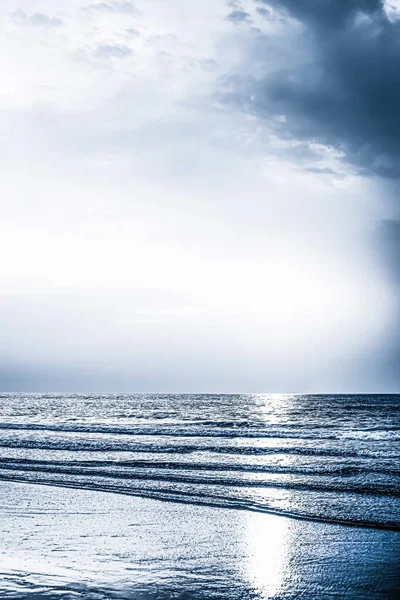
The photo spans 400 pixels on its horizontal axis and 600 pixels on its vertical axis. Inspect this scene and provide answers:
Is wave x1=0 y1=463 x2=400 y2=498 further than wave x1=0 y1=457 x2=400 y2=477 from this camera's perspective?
No

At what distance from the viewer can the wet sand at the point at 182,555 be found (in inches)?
244

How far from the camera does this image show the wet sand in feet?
20.3

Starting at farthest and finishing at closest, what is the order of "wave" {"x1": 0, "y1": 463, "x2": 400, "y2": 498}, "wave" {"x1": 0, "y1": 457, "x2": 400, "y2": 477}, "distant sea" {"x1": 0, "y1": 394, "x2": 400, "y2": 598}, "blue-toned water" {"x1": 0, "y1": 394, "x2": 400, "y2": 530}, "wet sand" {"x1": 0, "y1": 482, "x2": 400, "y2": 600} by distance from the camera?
1. "wave" {"x1": 0, "y1": 457, "x2": 400, "y2": 477}
2. "wave" {"x1": 0, "y1": 463, "x2": 400, "y2": 498}
3. "blue-toned water" {"x1": 0, "y1": 394, "x2": 400, "y2": 530}
4. "distant sea" {"x1": 0, "y1": 394, "x2": 400, "y2": 598}
5. "wet sand" {"x1": 0, "y1": 482, "x2": 400, "y2": 600}

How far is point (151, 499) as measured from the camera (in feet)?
40.7

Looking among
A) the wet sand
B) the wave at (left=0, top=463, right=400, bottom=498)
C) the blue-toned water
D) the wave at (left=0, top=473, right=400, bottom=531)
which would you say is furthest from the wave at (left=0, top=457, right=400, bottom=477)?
the wet sand

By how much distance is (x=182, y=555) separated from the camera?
25.4 feet

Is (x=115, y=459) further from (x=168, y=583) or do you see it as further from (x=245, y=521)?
(x=168, y=583)

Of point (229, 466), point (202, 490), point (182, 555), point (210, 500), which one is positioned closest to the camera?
point (182, 555)

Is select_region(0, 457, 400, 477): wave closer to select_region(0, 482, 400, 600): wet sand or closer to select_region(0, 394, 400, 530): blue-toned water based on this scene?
select_region(0, 394, 400, 530): blue-toned water

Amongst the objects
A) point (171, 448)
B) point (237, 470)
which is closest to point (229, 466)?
point (237, 470)

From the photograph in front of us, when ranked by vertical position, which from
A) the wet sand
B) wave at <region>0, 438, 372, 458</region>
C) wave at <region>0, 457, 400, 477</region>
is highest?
the wet sand

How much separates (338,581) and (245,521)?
139 inches

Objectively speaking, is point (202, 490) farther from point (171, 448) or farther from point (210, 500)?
point (171, 448)

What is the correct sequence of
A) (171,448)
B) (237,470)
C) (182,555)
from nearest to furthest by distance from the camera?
(182,555), (237,470), (171,448)
